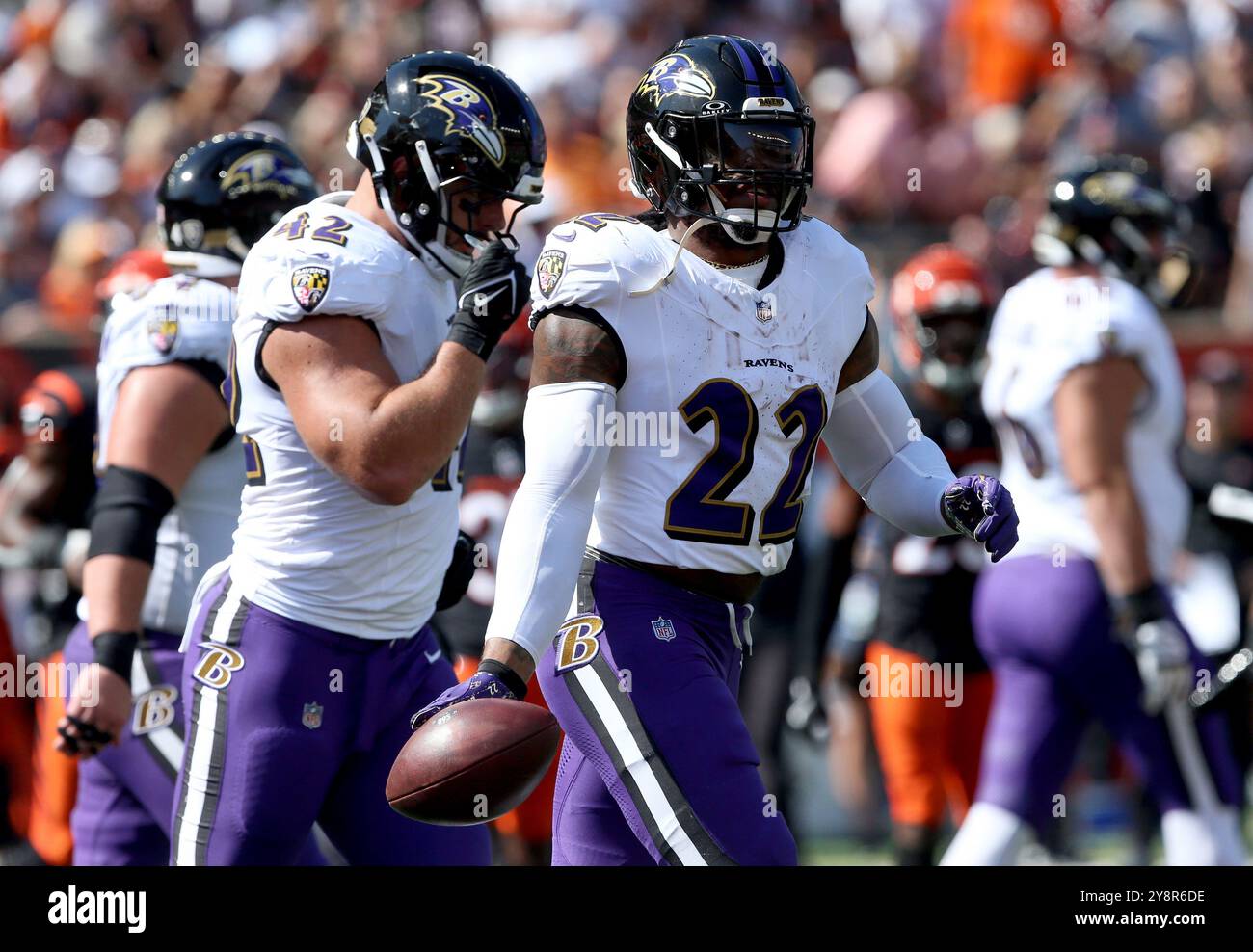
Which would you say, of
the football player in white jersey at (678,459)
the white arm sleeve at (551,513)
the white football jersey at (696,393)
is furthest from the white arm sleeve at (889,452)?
the white arm sleeve at (551,513)

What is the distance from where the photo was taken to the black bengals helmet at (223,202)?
4.51 m

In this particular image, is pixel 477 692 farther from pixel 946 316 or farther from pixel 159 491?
pixel 946 316

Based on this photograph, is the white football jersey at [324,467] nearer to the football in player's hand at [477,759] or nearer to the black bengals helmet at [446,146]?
the black bengals helmet at [446,146]

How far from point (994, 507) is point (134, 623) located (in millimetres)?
1783

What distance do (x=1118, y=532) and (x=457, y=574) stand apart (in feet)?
6.26

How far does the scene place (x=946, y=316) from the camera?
6.50 metres

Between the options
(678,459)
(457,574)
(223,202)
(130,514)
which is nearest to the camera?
(678,459)

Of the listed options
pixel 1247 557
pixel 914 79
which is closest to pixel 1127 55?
pixel 914 79

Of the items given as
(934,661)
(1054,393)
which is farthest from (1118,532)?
(934,661)

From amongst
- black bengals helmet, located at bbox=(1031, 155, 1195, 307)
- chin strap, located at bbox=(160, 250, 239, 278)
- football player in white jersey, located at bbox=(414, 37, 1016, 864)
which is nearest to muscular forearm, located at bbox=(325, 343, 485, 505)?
football player in white jersey, located at bbox=(414, 37, 1016, 864)

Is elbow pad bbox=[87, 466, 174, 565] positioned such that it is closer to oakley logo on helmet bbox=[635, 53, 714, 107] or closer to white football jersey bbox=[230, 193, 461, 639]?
white football jersey bbox=[230, 193, 461, 639]

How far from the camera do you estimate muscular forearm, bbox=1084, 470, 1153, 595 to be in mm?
5090

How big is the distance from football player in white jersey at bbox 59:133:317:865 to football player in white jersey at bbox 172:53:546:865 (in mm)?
362

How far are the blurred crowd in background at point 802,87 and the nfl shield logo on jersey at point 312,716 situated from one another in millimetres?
3992
